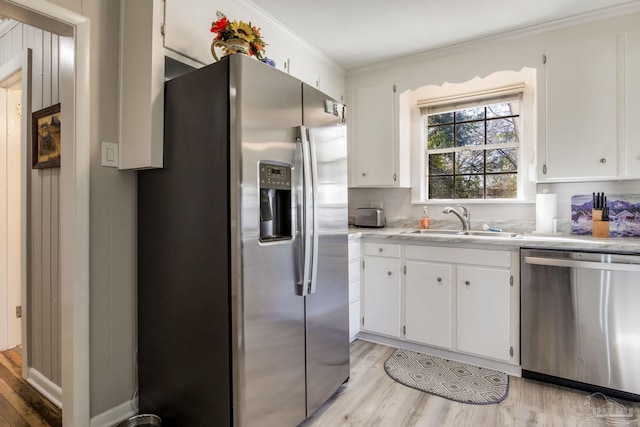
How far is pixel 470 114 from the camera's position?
10.7 ft

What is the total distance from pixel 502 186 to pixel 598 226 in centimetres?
80

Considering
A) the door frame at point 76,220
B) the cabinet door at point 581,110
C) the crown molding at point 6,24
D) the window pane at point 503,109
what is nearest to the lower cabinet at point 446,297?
the cabinet door at point 581,110

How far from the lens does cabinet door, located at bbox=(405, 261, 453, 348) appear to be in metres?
2.54

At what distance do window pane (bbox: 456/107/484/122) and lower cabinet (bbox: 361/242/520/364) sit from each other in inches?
58.3

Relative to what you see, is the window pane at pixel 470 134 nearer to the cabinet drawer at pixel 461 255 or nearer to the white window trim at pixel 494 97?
the white window trim at pixel 494 97

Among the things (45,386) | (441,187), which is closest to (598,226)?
(441,187)

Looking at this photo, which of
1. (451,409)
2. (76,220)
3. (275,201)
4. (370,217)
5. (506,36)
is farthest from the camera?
(370,217)

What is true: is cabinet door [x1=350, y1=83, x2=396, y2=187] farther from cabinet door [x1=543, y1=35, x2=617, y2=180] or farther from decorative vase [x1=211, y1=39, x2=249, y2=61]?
decorative vase [x1=211, y1=39, x2=249, y2=61]

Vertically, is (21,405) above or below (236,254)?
below

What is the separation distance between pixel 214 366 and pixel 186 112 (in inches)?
45.7

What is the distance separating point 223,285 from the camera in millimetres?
1432

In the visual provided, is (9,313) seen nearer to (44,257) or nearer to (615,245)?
(44,257)

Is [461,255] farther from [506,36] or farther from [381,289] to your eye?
[506,36]

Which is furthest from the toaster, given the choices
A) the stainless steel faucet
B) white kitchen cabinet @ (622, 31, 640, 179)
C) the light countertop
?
white kitchen cabinet @ (622, 31, 640, 179)
